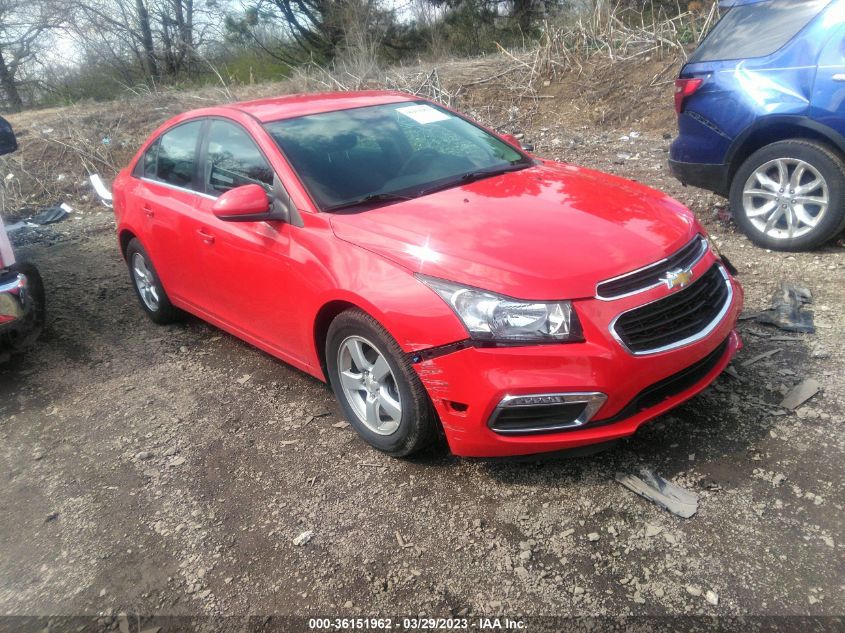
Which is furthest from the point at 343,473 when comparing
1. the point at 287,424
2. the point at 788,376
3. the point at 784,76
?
the point at 784,76

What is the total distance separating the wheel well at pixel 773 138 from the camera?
470 cm

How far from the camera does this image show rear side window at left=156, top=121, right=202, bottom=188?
4.30 m

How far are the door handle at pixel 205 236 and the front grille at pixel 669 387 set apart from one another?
249 cm

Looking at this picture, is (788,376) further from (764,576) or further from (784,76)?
(784,76)

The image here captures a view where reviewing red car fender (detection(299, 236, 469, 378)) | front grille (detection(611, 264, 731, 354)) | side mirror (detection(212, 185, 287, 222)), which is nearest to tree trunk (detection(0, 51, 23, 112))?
side mirror (detection(212, 185, 287, 222))

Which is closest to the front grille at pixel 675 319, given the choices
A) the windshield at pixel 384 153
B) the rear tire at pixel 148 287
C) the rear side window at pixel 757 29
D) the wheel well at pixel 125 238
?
the windshield at pixel 384 153

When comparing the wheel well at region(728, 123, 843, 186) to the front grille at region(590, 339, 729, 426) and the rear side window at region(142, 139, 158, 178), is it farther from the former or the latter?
the rear side window at region(142, 139, 158, 178)

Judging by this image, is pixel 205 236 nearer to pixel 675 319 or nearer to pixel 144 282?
pixel 144 282

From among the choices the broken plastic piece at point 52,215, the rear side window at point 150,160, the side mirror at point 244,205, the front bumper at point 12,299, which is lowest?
the broken plastic piece at point 52,215

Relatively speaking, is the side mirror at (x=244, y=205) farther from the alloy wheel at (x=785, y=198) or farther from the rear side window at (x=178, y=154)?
the alloy wheel at (x=785, y=198)

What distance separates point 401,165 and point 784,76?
3028 millimetres

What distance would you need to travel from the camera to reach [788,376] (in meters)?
3.51

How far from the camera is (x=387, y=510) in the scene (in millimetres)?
2922

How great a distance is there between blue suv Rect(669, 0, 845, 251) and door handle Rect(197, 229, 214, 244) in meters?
3.81
